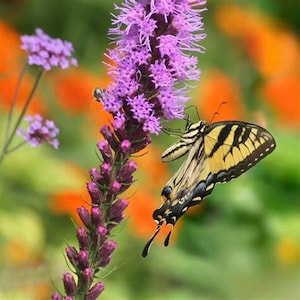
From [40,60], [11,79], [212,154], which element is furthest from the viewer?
[11,79]

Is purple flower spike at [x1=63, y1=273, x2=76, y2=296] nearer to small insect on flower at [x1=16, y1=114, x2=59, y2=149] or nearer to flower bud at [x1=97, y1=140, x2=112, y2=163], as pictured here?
flower bud at [x1=97, y1=140, x2=112, y2=163]

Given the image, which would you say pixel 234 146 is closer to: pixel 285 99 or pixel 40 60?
pixel 40 60

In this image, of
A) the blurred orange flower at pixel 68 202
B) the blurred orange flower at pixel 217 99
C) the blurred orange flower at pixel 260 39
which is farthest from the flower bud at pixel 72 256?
the blurred orange flower at pixel 260 39

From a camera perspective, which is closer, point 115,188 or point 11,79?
point 115,188

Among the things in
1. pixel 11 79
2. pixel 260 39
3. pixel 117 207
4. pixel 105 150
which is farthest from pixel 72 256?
pixel 260 39

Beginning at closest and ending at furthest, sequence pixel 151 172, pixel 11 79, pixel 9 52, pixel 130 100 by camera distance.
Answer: pixel 130 100 → pixel 11 79 → pixel 151 172 → pixel 9 52

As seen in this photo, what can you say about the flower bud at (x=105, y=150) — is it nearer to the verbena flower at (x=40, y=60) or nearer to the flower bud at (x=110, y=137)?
the flower bud at (x=110, y=137)

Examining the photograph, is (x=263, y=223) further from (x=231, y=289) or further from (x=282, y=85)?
(x=282, y=85)
